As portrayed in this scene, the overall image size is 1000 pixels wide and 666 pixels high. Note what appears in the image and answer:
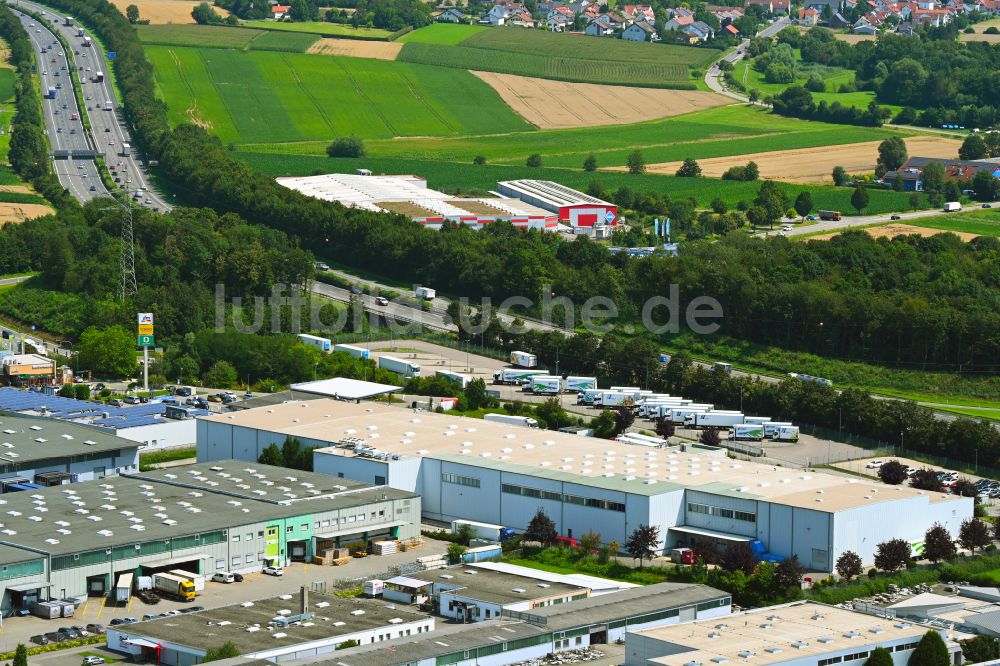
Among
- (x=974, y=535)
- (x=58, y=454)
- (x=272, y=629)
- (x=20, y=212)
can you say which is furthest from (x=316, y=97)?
(x=272, y=629)

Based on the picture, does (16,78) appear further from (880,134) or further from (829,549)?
(829,549)

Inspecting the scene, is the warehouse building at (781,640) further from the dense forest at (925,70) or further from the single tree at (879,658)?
the dense forest at (925,70)

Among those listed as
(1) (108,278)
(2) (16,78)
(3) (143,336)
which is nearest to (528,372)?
(3) (143,336)

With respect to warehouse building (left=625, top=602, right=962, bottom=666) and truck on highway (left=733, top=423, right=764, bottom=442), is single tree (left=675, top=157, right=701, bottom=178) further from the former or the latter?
warehouse building (left=625, top=602, right=962, bottom=666)

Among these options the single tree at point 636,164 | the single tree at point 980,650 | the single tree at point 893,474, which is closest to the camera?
the single tree at point 980,650

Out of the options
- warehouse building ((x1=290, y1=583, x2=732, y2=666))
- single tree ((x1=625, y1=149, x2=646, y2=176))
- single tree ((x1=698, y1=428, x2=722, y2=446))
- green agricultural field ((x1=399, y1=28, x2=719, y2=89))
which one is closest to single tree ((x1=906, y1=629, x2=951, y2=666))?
warehouse building ((x1=290, y1=583, x2=732, y2=666))

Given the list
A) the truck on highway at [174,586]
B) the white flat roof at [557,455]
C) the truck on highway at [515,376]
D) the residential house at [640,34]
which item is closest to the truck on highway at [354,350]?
the truck on highway at [515,376]
